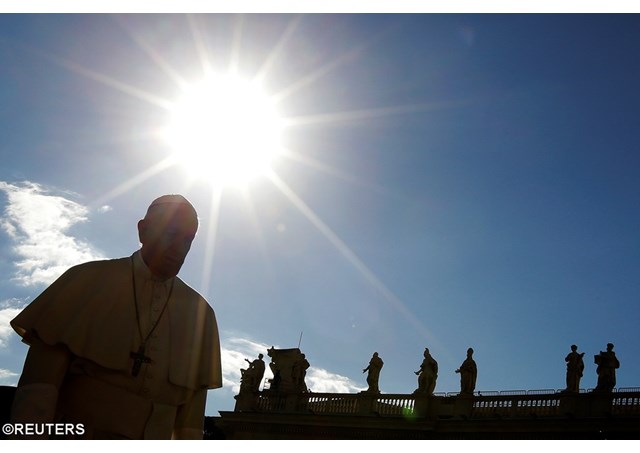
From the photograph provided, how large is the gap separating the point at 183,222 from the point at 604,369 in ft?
68.2

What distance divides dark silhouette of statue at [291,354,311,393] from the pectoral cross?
28097mm

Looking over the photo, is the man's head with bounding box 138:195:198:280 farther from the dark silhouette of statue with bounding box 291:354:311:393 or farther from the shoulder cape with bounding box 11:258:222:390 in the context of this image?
the dark silhouette of statue with bounding box 291:354:311:393

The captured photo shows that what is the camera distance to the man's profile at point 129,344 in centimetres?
435

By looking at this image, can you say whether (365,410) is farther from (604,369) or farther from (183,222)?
(183,222)

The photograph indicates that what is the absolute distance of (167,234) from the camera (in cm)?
484

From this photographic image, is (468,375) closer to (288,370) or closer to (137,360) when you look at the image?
(288,370)

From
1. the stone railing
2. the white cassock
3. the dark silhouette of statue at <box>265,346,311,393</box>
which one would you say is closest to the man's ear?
the white cassock

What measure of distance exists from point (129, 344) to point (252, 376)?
29.9 m

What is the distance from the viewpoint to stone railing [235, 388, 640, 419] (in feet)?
71.4

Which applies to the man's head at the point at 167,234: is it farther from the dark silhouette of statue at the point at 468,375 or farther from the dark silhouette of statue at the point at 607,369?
the dark silhouette of statue at the point at 468,375

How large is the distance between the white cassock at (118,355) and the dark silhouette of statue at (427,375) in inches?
898

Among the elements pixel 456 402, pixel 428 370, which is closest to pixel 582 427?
pixel 456 402

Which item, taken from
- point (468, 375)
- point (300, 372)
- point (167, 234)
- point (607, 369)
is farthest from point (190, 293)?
point (300, 372)

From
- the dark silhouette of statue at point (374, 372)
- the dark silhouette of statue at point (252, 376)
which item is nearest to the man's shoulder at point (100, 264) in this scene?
the dark silhouette of statue at point (374, 372)
